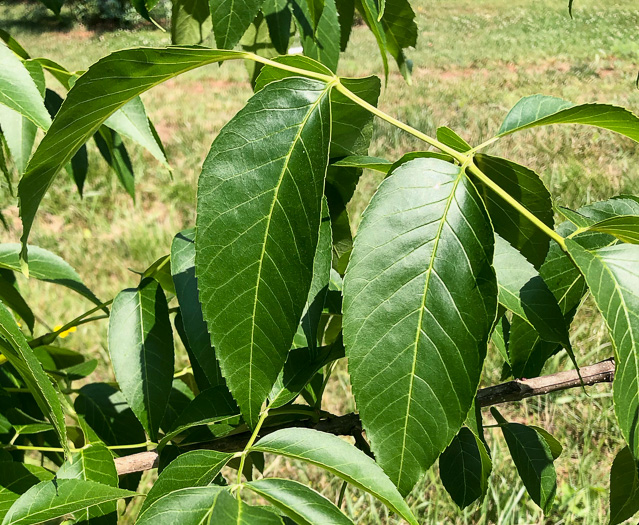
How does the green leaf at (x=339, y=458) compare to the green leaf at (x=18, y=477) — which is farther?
the green leaf at (x=18, y=477)

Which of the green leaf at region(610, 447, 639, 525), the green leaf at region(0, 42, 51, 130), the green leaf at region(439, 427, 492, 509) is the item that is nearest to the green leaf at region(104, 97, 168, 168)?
the green leaf at region(0, 42, 51, 130)

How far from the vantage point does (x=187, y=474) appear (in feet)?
1.38

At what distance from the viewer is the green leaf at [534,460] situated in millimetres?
713

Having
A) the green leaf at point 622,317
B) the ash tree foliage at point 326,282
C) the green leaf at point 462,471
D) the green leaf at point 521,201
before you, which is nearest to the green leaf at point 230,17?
the ash tree foliage at point 326,282

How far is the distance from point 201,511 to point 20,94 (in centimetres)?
38

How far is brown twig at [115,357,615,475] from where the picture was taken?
589 millimetres

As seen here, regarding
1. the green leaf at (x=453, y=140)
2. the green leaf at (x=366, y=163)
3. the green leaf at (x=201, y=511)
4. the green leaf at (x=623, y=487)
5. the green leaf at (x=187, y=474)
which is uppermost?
the green leaf at (x=453, y=140)

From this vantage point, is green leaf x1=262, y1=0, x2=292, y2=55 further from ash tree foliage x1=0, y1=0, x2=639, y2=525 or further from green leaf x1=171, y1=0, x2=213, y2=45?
ash tree foliage x1=0, y1=0, x2=639, y2=525

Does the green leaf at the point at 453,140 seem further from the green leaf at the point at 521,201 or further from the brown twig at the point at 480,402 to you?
the brown twig at the point at 480,402

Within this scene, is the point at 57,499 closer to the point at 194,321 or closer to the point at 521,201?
the point at 194,321

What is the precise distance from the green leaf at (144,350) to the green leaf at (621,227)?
0.39m

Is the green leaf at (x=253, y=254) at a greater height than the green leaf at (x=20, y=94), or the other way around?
the green leaf at (x=20, y=94)

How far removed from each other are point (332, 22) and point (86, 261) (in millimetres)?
2804

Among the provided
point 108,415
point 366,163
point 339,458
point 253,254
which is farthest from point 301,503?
point 108,415
